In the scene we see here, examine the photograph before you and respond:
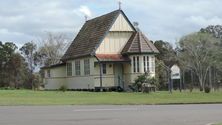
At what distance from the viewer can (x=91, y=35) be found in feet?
188

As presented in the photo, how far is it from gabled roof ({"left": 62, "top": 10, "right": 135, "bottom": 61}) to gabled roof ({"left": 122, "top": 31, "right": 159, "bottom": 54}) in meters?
2.63

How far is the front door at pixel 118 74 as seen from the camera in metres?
54.1

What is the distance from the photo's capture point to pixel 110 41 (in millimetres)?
54125

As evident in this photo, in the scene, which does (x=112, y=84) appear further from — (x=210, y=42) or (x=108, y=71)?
(x=210, y=42)

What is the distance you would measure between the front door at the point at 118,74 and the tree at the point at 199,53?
33.3 metres

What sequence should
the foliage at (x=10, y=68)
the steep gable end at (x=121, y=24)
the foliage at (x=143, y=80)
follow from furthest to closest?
the foliage at (x=10, y=68), the steep gable end at (x=121, y=24), the foliage at (x=143, y=80)

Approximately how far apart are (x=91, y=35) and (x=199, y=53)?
3666 cm

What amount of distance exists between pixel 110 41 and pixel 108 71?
10.3 feet

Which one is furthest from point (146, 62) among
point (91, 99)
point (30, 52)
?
point (30, 52)

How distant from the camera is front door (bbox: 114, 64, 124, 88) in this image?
5409cm

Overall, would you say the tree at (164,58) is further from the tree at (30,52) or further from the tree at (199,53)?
the tree at (30,52)

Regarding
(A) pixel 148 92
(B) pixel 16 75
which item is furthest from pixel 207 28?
(A) pixel 148 92

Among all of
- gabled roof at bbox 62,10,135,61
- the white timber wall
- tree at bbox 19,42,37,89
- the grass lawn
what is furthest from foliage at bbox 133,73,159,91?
tree at bbox 19,42,37,89

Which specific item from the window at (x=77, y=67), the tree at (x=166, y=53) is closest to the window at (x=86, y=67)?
the window at (x=77, y=67)
